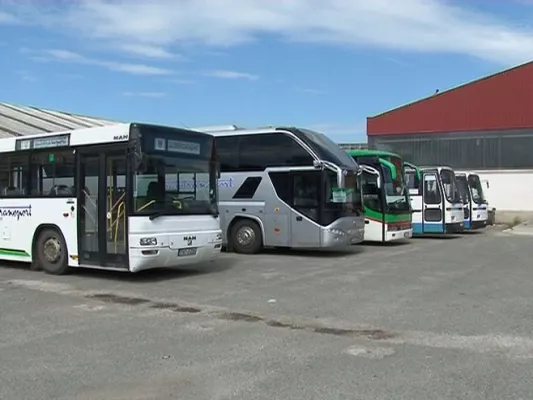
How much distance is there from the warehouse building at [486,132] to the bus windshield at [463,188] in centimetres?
1290

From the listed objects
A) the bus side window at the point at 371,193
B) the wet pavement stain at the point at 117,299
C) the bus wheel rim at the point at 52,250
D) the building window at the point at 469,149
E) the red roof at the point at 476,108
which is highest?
the red roof at the point at 476,108

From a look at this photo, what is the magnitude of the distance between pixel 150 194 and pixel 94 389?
20.1 ft

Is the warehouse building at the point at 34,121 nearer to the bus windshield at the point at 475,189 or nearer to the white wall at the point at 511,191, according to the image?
the bus windshield at the point at 475,189

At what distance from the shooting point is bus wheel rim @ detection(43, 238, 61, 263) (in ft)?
41.3

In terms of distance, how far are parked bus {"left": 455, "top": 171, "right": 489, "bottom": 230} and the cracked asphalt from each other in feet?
40.8

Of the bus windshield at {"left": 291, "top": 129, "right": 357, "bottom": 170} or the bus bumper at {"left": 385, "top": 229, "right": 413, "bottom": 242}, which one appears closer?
the bus windshield at {"left": 291, "top": 129, "right": 357, "bottom": 170}

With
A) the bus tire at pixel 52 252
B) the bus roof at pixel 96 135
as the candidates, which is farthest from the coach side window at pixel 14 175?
the bus tire at pixel 52 252

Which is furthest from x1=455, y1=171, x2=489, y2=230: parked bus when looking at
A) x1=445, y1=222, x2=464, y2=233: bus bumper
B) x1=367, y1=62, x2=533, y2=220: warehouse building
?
x1=367, y1=62, x2=533, y2=220: warehouse building

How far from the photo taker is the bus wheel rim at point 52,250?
12.6m

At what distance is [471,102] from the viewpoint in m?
40.9

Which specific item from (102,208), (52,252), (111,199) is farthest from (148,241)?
(52,252)

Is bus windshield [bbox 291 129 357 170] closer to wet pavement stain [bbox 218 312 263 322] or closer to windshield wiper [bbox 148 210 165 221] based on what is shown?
windshield wiper [bbox 148 210 165 221]

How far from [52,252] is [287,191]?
6230 millimetres

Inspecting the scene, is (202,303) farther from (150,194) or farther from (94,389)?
(94,389)
